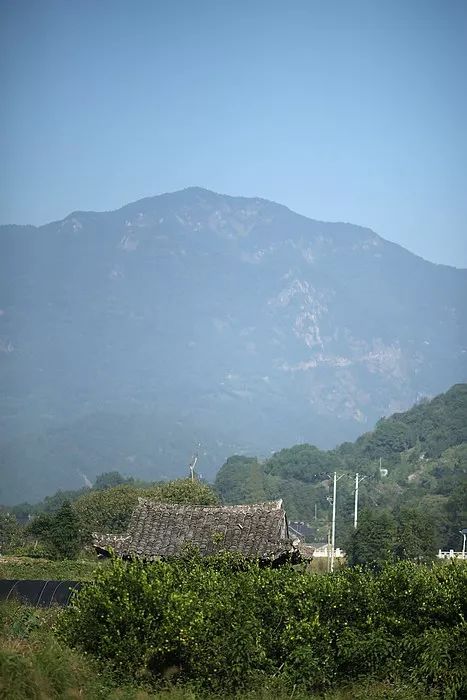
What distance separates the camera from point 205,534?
1503 inches

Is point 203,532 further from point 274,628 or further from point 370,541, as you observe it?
point 370,541

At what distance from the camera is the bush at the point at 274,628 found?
27.3m

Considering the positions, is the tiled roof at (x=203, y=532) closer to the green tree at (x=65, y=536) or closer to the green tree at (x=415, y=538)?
the green tree at (x=65, y=536)

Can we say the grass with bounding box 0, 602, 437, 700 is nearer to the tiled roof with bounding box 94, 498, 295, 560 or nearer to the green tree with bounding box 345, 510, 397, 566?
the tiled roof with bounding box 94, 498, 295, 560

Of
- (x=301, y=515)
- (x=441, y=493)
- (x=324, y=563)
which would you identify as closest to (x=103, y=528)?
(x=324, y=563)

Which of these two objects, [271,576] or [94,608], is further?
[271,576]

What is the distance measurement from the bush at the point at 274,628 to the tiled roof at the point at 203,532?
23.4ft

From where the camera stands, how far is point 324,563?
90.3 meters

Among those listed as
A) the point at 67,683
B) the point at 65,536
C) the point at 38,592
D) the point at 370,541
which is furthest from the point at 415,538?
the point at 67,683

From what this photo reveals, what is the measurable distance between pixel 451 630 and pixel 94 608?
8.20m

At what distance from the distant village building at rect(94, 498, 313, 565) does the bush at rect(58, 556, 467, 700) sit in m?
6.93

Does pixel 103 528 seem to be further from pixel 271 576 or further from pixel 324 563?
pixel 271 576

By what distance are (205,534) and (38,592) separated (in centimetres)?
546

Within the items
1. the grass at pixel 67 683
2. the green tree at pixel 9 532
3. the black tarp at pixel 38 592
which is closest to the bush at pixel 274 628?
the grass at pixel 67 683
